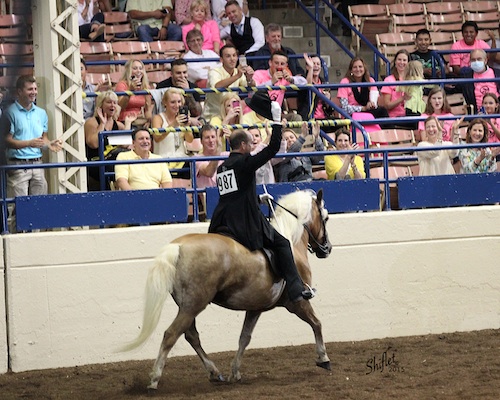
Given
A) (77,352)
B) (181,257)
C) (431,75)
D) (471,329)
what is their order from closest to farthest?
(181,257), (77,352), (471,329), (431,75)

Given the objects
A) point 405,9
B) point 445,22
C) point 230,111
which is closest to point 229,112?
point 230,111

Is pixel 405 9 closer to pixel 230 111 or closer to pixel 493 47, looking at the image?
pixel 493 47

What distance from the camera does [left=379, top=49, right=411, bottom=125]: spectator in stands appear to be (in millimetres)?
12164

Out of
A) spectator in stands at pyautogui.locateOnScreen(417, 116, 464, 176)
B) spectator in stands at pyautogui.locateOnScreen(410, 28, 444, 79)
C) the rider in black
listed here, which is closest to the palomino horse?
the rider in black

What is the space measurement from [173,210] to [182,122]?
1232 millimetres

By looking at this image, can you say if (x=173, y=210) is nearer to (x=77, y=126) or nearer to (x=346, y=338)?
(x=77, y=126)

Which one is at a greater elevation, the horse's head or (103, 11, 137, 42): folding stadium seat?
(103, 11, 137, 42): folding stadium seat

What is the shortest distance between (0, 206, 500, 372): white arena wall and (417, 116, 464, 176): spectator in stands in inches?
30.2

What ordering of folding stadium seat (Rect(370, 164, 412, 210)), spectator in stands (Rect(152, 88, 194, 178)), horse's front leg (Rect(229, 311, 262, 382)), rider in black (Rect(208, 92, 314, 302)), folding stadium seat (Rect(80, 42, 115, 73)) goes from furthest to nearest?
folding stadium seat (Rect(80, 42, 115, 73)) < folding stadium seat (Rect(370, 164, 412, 210)) < spectator in stands (Rect(152, 88, 194, 178)) < horse's front leg (Rect(229, 311, 262, 382)) < rider in black (Rect(208, 92, 314, 302))

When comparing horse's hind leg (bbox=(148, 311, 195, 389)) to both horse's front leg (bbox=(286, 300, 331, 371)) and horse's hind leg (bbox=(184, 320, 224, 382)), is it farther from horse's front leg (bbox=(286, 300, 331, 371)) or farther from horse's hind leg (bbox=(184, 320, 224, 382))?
horse's front leg (bbox=(286, 300, 331, 371))

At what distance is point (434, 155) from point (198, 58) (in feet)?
11.0

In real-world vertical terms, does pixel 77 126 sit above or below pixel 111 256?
above

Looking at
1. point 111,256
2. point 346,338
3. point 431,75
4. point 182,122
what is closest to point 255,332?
point 346,338

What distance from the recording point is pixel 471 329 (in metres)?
10.1
